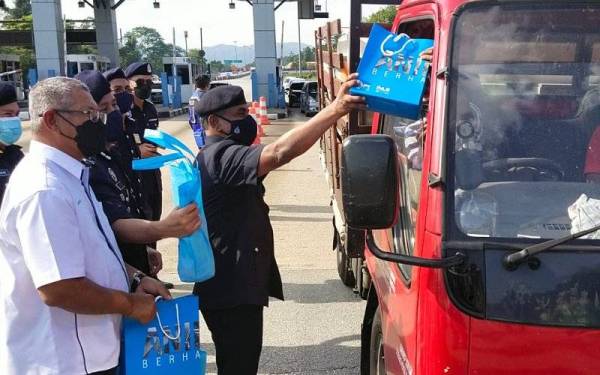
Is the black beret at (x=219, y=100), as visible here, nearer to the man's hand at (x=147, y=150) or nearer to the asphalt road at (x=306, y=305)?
the asphalt road at (x=306, y=305)

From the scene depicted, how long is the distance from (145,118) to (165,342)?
4.05 metres

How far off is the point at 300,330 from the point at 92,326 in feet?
9.73

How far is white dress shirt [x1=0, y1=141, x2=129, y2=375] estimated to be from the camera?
197 cm

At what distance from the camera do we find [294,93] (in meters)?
30.8

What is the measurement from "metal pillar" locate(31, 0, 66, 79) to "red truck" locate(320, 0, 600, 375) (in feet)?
87.5

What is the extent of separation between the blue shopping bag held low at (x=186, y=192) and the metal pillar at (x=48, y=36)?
26.0 m

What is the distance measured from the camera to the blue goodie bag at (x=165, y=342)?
2.25 metres

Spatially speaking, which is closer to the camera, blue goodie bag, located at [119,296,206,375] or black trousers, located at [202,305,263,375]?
blue goodie bag, located at [119,296,206,375]

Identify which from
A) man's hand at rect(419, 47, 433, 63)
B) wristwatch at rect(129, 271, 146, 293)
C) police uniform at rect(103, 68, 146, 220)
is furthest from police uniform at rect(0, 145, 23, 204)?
man's hand at rect(419, 47, 433, 63)

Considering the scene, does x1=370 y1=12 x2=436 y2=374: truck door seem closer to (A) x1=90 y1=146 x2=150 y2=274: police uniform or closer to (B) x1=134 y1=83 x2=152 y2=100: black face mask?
(A) x1=90 y1=146 x2=150 y2=274: police uniform

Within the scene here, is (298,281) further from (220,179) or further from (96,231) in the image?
(96,231)

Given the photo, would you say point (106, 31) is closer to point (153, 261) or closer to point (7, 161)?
point (7, 161)

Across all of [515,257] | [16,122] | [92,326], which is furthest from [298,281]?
Result: [515,257]

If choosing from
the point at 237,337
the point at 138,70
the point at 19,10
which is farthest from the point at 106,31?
the point at 19,10
